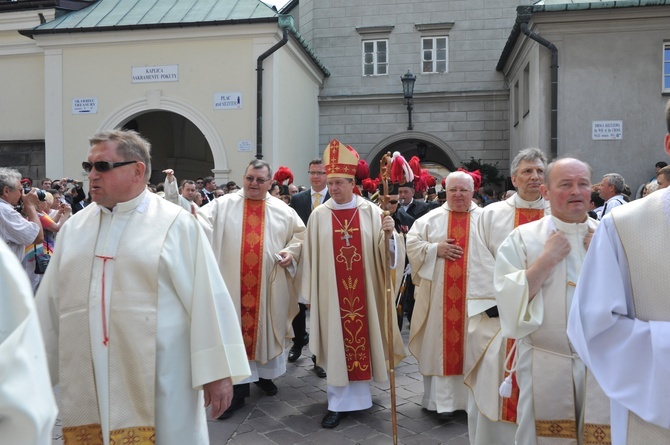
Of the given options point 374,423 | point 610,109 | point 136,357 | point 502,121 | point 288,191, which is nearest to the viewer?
point 136,357

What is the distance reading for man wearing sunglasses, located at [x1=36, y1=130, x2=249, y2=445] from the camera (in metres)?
2.76

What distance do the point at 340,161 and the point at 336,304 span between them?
118 cm

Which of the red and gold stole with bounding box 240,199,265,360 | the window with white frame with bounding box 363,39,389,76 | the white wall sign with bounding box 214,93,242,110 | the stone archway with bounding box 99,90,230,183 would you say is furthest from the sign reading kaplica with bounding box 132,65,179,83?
the red and gold stole with bounding box 240,199,265,360

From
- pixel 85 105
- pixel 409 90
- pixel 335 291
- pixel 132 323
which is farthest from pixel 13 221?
pixel 409 90

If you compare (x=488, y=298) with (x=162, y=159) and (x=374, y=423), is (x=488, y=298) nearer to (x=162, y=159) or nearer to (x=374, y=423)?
(x=374, y=423)

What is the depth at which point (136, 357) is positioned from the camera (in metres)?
2.75

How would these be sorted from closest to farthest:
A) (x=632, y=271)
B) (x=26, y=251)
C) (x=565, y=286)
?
(x=632, y=271), (x=565, y=286), (x=26, y=251)

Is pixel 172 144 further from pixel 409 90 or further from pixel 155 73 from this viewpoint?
pixel 409 90

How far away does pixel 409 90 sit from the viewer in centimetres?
1667

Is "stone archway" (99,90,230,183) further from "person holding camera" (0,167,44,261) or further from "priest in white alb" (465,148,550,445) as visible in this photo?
"priest in white alb" (465,148,550,445)

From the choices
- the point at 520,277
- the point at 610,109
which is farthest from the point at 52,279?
the point at 610,109

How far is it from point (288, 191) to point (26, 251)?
5292mm

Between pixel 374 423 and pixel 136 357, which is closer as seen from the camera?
pixel 136 357

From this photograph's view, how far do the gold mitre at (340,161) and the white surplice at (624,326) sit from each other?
10.4ft
